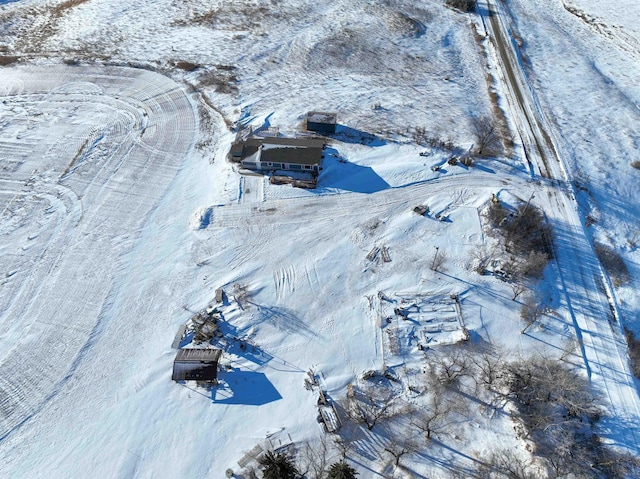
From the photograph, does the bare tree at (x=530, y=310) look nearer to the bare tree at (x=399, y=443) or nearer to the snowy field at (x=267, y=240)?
the snowy field at (x=267, y=240)

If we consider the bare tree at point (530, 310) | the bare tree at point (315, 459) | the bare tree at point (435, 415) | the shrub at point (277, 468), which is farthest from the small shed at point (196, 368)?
the bare tree at point (530, 310)

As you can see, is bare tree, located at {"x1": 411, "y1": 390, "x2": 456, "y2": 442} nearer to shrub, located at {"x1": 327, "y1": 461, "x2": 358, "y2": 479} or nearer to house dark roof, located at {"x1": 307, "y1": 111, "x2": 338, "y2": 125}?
shrub, located at {"x1": 327, "y1": 461, "x2": 358, "y2": 479}

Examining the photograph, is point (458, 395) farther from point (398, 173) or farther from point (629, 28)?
point (629, 28)

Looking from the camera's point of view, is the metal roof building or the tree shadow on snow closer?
the tree shadow on snow

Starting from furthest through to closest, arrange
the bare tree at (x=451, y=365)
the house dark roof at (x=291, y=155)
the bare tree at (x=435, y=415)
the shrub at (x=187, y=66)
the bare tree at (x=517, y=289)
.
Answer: the shrub at (x=187, y=66) < the house dark roof at (x=291, y=155) < the bare tree at (x=517, y=289) < the bare tree at (x=451, y=365) < the bare tree at (x=435, y=415)

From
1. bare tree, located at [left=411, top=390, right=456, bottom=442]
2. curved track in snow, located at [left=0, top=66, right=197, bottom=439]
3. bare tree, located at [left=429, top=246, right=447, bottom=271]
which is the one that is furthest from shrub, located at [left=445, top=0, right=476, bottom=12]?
bare tree, located at [left=411, top=390, right=456, bottom=442]

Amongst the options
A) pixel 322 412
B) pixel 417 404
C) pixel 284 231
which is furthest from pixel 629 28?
pixel 322 412
